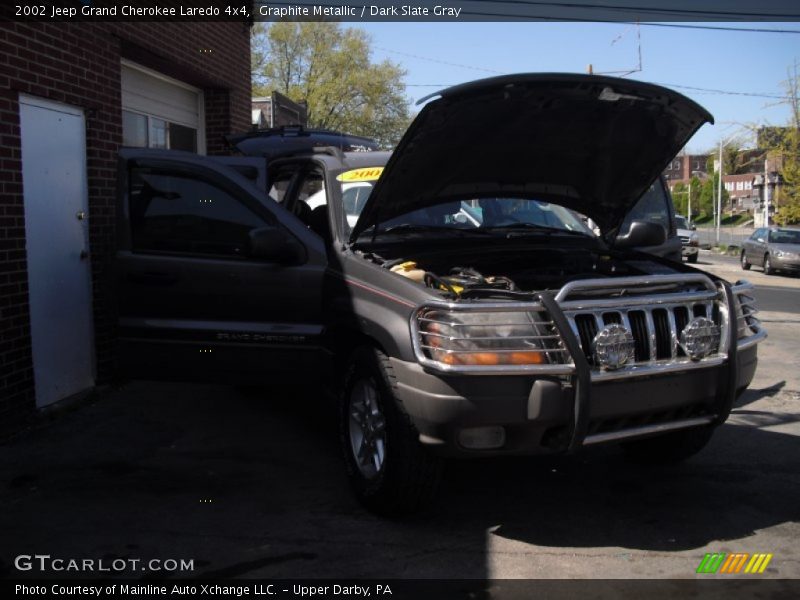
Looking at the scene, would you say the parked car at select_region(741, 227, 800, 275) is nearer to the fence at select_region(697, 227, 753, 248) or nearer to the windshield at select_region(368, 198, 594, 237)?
the fence at select_region(697, 227, 753, 248)

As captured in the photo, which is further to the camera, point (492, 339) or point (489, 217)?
point (489, 217)

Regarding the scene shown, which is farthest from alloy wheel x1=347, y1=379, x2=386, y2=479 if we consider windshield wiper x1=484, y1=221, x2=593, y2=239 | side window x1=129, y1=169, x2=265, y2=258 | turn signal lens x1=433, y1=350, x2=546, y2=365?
windshield wiper x1=484, y1=221, x2=593, y2=239

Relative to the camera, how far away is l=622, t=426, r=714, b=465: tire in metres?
4.46

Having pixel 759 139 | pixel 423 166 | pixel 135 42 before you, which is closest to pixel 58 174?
pixel 135 42

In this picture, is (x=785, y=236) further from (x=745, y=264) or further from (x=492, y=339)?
(x=492, y=339)

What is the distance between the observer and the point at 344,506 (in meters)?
4.10

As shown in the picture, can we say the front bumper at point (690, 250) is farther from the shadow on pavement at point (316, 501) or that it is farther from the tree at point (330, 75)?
the shadow on pavement at point (316, 501)

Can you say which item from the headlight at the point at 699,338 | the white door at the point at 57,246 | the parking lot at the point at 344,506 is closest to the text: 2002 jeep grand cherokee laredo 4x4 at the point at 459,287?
the headlight at the point at 699,338

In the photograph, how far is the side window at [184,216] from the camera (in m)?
4.73

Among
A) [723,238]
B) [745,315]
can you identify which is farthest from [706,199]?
[745,315]

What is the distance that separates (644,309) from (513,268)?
3.34ft

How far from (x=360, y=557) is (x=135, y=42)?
19.0 ft

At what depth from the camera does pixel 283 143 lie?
780cm

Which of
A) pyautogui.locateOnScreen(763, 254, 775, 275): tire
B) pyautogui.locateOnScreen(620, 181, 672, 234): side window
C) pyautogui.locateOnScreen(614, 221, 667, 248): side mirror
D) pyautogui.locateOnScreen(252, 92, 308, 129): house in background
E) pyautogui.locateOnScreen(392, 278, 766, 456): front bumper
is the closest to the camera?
pyautogui.locateOnScreen(392, 278, 766, 456): front bumper
